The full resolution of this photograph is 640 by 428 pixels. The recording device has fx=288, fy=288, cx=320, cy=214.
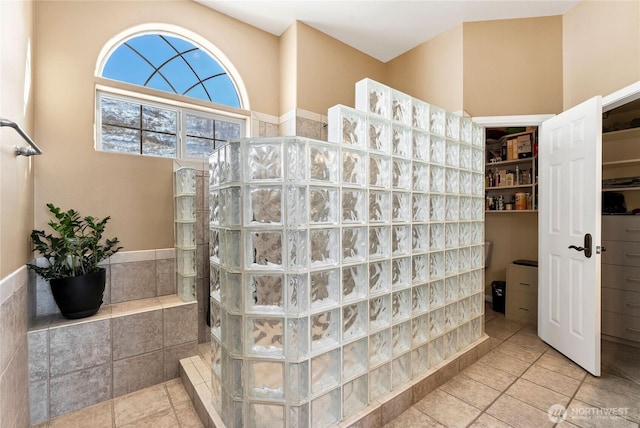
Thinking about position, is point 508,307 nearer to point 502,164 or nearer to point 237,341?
point 502,164

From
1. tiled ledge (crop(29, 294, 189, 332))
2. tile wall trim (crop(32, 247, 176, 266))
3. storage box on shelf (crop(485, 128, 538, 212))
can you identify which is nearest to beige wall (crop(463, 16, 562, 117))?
storage box on shelf (crop(485, 128, 538, 212))

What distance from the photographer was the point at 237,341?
1.32 meters

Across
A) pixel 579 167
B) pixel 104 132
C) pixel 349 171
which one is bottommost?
pixel 349 171

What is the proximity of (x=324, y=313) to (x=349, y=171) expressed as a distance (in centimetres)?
73

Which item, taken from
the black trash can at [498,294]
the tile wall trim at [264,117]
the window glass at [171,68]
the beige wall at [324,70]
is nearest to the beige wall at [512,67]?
the beige wall at [324,70]

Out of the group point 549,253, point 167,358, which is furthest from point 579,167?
point 167,358

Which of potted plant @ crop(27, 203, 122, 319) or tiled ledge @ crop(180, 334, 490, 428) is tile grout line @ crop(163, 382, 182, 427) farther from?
potted plant @ crop(27, 203, 122, 319)

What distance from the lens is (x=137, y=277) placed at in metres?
2.22

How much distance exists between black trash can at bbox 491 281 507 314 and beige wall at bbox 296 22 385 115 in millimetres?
2698

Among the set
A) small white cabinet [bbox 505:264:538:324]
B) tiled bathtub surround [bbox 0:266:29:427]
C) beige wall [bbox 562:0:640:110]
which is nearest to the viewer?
tiled bathtub surround [bbox 0:266:29:427]

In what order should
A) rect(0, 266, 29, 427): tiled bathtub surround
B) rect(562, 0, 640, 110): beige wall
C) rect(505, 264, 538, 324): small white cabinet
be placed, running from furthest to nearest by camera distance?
1. rect(505, 264, 538, 324): small white cabinet
2. rect(562, 0, 640, 110): beige wall
3. rect(0, 266, 29, 427): tiled bathtub surround

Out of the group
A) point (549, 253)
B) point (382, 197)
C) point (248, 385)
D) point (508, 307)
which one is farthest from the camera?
point (508, 307)

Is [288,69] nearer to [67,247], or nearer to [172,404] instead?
[67,247]

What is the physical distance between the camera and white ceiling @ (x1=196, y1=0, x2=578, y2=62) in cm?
244
